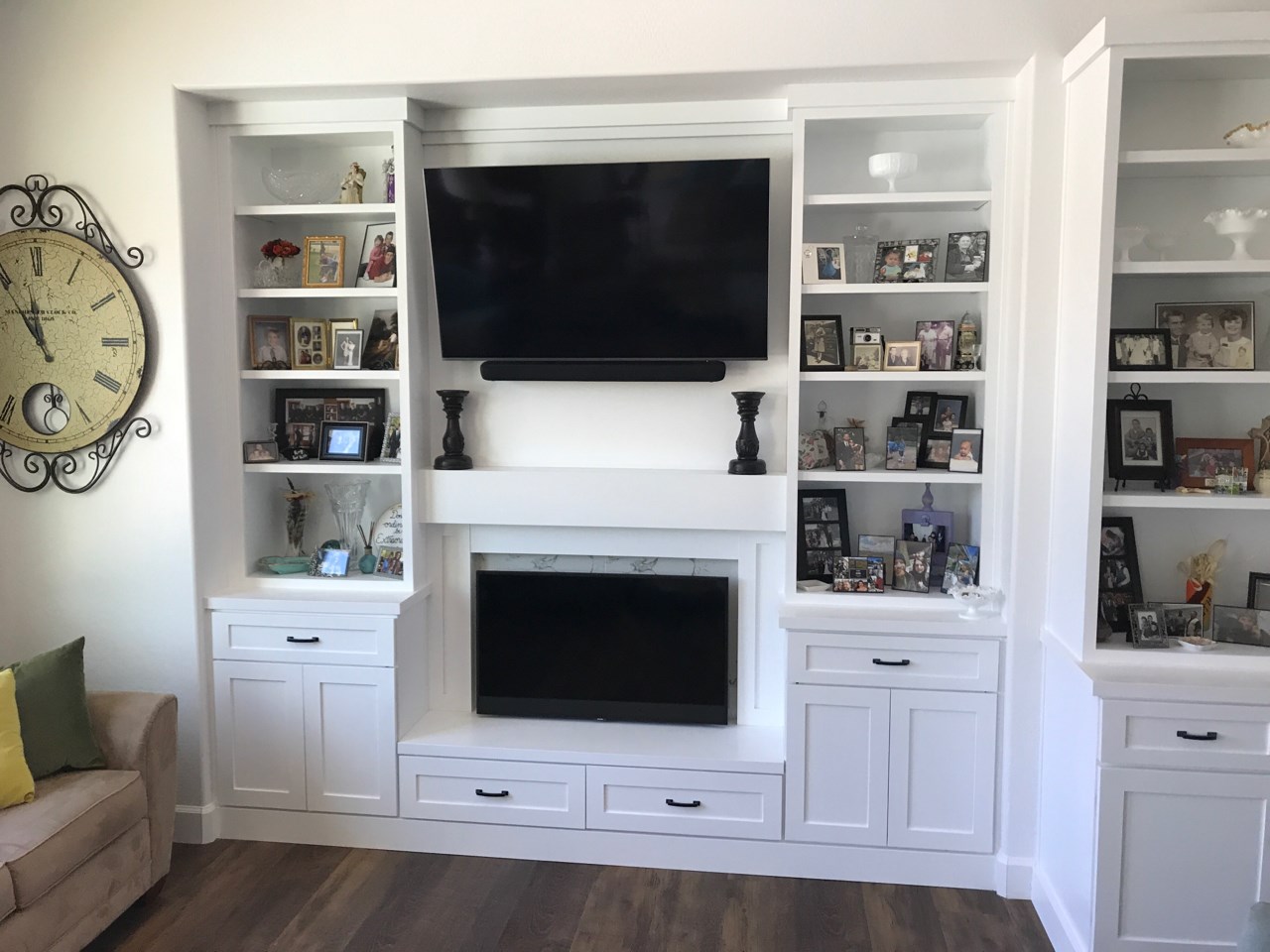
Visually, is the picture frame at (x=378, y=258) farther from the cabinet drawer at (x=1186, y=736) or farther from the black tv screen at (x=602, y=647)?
the cabinet drawer at (x=1186, y=736)

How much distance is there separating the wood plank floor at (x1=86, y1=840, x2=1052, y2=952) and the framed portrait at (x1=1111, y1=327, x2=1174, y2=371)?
5.23 feet

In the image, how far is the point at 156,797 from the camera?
2775mm

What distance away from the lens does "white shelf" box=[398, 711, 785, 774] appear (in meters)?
3.01

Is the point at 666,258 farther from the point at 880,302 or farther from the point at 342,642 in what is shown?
the point at 342,642

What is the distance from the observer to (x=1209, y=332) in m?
2.70

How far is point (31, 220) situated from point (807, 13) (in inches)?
97.5

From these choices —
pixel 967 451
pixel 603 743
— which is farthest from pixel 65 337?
pixel 967 451

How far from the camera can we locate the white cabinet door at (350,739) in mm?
3115

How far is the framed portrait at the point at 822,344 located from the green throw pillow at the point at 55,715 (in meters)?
2.31

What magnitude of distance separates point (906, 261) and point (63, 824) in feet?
9.09

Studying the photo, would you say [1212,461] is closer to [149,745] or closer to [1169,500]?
[1169,500]

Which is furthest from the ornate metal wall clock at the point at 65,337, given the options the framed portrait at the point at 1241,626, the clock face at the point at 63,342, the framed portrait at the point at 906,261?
the framed portrait at the point at 1241,626

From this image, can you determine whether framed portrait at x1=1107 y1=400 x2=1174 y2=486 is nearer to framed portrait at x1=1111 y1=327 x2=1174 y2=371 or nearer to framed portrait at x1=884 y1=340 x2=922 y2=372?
framed portrait at x1=1111 y1=327 x2=1174 y2=371

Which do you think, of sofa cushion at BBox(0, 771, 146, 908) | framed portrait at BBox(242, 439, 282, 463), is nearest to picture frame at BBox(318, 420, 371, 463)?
framed portrait at BBox(242, 439, 282, 463)
